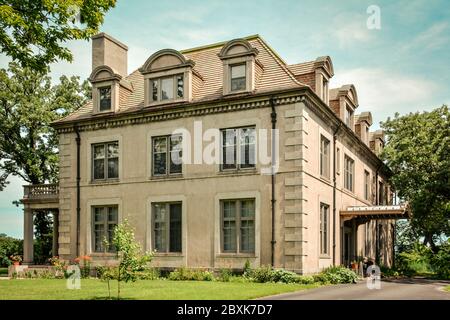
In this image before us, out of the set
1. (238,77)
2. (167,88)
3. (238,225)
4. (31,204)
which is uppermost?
(238,77)

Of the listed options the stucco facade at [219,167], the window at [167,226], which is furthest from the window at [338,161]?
the window at [167,226]

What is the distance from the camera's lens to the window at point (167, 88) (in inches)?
1077

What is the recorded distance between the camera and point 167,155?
27.3 meters

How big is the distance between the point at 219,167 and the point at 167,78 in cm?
543

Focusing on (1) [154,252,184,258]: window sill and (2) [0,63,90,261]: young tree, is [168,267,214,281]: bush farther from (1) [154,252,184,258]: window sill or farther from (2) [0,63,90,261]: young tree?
(2) [0,63,90,261]: young tree

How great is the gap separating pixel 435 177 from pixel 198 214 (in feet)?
58.2

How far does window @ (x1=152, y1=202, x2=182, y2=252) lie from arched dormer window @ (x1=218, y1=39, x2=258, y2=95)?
20.4 ft

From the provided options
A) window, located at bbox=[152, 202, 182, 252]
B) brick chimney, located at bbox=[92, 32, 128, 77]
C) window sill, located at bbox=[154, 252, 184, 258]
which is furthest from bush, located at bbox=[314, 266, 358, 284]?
brick chimney, located at bbox=[92, 32, 128, 77]

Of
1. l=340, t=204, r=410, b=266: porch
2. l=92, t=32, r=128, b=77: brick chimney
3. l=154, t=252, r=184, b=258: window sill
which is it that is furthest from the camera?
l=92, t=32, r=128, b=77: brick chimney

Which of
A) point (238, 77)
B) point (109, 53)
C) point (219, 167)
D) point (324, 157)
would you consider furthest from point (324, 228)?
point (109, 53)

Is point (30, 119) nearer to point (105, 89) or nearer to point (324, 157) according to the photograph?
point (105, 89)

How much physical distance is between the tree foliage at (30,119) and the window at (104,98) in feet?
37.6

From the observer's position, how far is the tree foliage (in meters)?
39.8

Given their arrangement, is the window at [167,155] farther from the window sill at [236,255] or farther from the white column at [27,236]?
the white column at [27,236]
